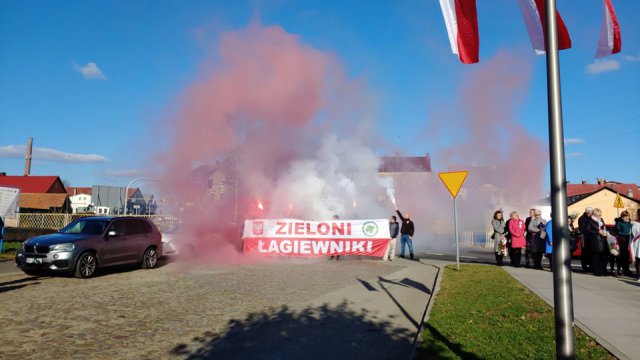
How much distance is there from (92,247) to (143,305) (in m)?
4.15

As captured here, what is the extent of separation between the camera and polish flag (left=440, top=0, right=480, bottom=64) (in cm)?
520

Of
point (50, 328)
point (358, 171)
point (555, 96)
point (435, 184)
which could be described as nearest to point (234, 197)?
point (358, 171)

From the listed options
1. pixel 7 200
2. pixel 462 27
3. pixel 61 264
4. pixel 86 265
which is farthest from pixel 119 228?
pixel 462 27

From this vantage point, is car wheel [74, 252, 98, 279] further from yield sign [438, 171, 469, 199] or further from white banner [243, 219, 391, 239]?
yield sign [438, 171, 469, 199]

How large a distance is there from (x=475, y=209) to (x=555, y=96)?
141 ft

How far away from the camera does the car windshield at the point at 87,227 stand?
11797mm

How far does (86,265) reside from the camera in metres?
10.9

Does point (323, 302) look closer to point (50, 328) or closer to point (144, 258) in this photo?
point (50, 328)

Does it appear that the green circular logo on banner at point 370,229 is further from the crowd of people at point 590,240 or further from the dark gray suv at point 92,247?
the dark gray suv at point 92,247

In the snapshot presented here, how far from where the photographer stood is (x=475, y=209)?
144 ft

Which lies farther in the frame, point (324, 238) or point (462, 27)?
point (324, 238)

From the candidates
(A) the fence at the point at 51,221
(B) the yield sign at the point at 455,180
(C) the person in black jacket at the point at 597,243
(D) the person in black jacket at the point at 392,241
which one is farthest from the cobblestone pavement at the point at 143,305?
(A) the fence at the point at 51,221

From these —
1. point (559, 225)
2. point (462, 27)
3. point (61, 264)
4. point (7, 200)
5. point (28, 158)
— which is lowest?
point (61, 264)

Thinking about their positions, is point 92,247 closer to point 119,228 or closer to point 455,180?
point 119,228
